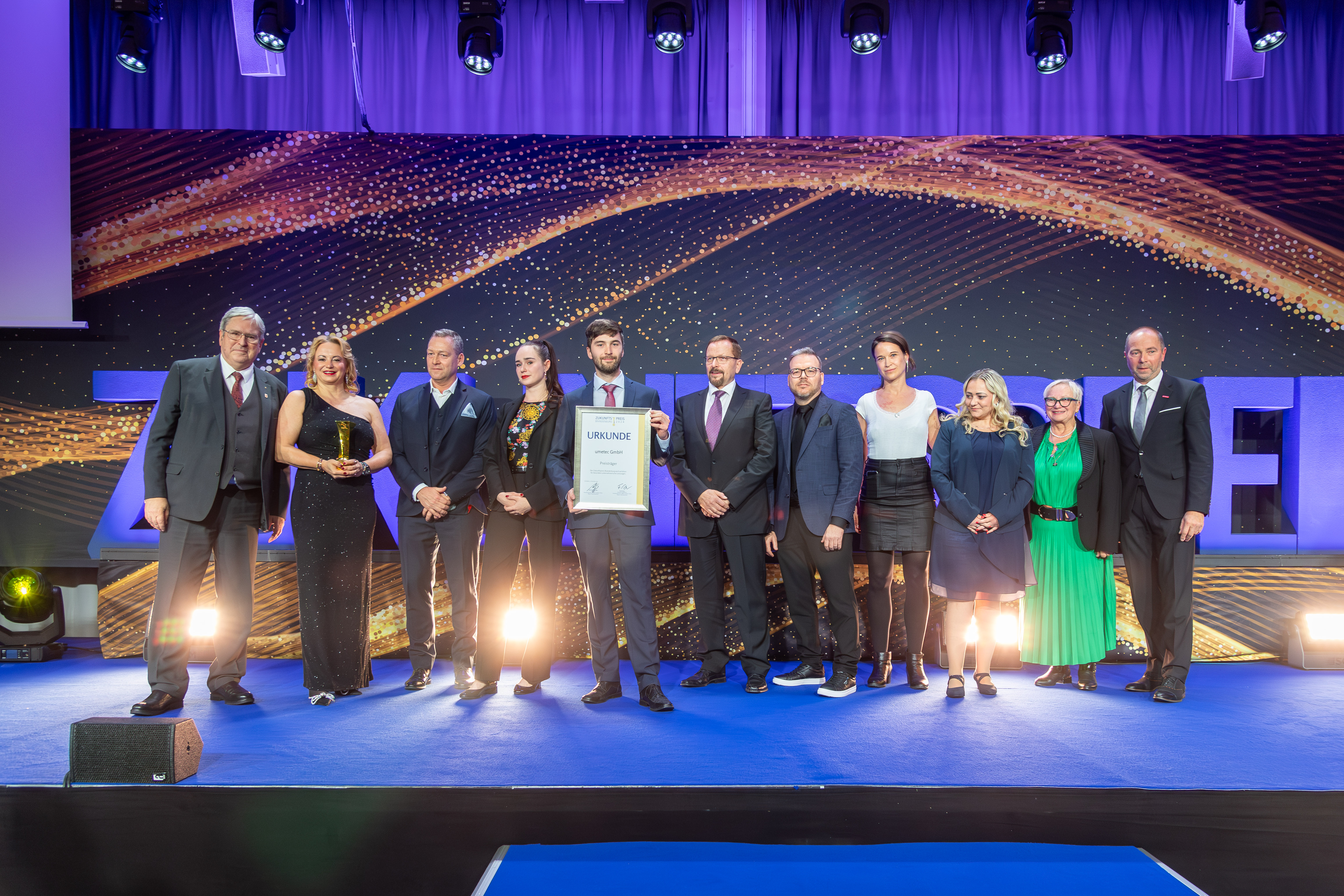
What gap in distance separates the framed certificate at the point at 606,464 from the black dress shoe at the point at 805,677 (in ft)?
4.21

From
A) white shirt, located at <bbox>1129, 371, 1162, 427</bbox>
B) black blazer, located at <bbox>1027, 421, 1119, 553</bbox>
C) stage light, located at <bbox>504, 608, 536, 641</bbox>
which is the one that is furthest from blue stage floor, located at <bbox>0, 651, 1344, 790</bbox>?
white shirt, located at <bbox>1129, 371, 1162, 427</bbox>

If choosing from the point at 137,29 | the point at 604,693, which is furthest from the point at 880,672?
the point at 137,29

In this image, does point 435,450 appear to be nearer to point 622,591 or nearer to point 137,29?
point 622,591

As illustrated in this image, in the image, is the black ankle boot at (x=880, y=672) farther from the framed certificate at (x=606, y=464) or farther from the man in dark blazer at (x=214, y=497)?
the man in dark blazer at (x=214, y=497)

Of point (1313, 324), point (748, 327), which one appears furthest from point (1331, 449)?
point (748, 327)

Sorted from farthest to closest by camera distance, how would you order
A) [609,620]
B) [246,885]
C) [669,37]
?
[669,37], [609,620], [246,885]

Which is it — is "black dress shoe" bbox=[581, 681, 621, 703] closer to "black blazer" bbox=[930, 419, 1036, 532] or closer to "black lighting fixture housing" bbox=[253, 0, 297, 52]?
"black blazer" bbox=[930, 419, 1036, 532]

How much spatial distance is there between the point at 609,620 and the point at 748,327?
89.2 inches

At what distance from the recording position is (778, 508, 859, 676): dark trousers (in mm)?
3904

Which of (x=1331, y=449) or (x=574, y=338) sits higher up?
(x=574, y=338)

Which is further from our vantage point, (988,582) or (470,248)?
(470,248)

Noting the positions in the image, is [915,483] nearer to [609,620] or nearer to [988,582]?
[988,582]

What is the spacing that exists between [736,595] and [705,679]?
48cm

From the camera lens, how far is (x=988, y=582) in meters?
3.82
